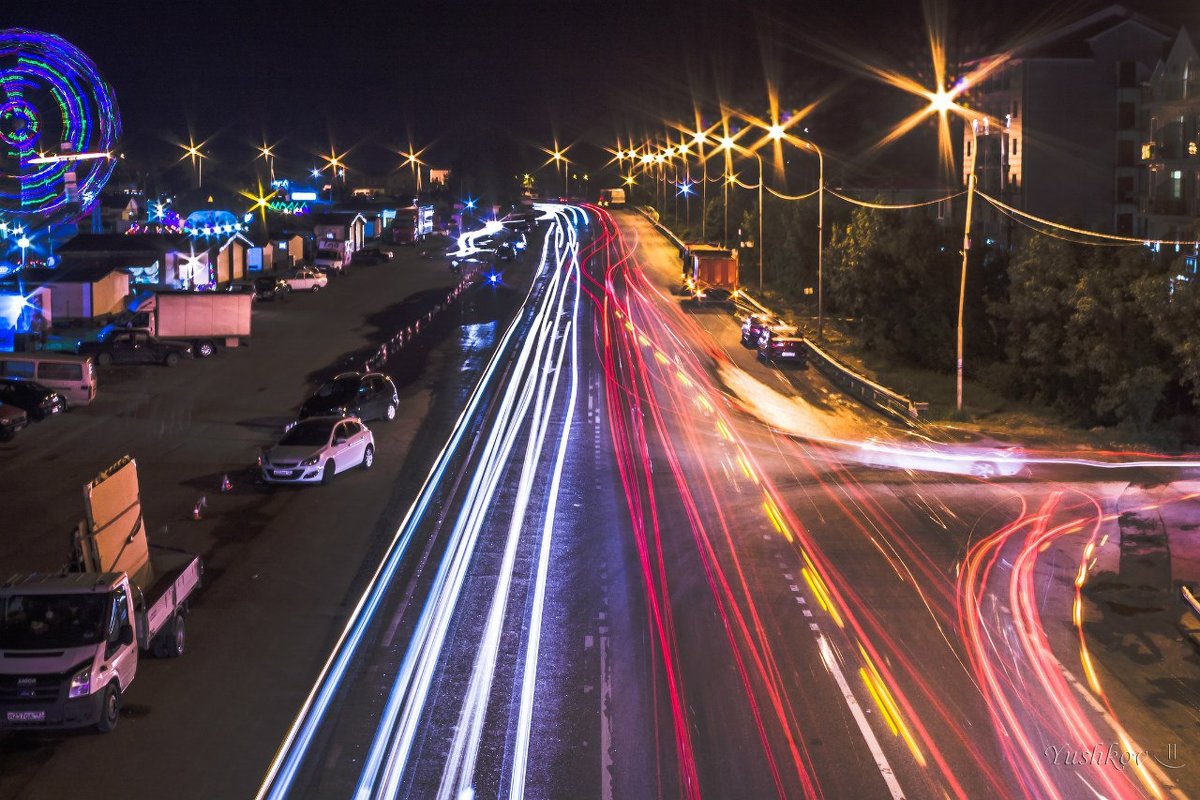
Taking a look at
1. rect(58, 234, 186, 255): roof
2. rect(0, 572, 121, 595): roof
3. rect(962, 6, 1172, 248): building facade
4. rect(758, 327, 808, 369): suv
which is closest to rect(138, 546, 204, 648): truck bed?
rect(0, 572, 121, 595): roof

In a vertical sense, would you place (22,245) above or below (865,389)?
above

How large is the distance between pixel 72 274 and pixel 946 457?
34868 mm

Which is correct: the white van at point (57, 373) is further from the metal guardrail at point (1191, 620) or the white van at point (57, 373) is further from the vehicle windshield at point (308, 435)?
the metal guardrail at point (1191, 620)

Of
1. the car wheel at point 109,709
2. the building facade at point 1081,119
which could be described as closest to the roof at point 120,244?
the building facade at point 1081,119

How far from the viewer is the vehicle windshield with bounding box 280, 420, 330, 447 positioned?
23578 millimetres

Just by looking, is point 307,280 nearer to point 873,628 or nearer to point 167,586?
point 167,586

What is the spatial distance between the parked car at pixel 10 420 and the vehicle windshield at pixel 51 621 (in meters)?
16.0

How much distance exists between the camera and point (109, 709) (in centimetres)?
1236

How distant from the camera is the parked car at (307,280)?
57094 millimetres

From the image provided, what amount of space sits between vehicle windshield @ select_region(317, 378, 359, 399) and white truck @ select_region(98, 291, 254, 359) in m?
10.9

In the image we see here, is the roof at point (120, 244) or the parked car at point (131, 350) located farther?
the roof at point (120, 244)

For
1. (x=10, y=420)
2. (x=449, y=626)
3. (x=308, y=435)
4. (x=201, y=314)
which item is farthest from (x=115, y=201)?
(x=449, y=626)

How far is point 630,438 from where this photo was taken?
1089 inches

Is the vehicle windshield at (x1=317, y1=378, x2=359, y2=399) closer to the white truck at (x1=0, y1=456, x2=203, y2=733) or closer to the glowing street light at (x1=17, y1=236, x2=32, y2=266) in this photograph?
the white truck at (x1=0, y1=456, x2=203, y2=733)
